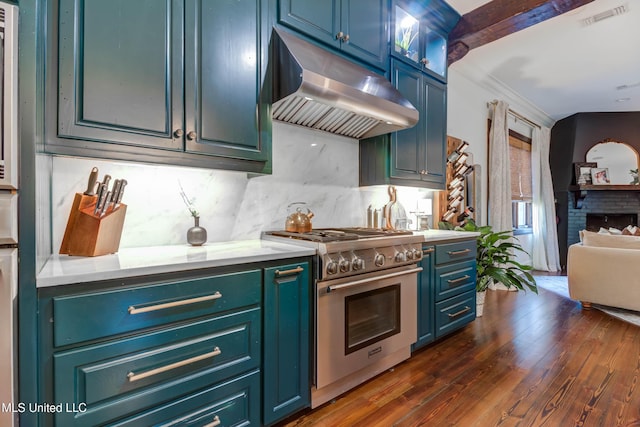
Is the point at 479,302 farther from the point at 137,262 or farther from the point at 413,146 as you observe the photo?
the point at 137,262

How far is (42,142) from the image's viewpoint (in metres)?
1.18

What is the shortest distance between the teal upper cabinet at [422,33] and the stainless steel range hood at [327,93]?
0.57 m

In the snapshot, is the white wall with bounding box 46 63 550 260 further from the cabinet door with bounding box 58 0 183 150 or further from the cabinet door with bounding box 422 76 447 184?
the cabinet door with bounding box 422 76 447 184

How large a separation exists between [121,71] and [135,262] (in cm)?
80

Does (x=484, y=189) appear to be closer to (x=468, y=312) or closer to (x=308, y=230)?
(x=468, y=312)

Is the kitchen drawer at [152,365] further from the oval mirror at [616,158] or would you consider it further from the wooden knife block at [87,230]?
the oval mirror at [616,158]

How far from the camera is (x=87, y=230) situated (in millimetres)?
1379

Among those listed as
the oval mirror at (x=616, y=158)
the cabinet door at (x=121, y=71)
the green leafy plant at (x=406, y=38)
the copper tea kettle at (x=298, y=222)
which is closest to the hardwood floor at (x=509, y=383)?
the copper tea kettle at (x=298, y=222)

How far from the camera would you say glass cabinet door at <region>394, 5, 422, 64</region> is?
2.49 m

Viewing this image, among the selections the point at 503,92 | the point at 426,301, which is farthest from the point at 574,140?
the point at 426,301

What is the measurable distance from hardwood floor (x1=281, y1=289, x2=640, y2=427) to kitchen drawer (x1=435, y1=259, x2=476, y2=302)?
415 millimetres

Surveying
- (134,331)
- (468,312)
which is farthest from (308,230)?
(468,312)

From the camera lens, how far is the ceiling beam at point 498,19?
2506mm

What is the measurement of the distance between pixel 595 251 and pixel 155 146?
13.9 feet
